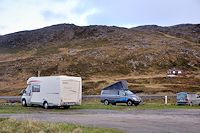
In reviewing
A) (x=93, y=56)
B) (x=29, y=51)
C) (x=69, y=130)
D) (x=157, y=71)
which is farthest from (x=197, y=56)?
(x=69, y=130)

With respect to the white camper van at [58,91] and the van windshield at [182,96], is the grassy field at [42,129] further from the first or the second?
the van windshield at [182,96]

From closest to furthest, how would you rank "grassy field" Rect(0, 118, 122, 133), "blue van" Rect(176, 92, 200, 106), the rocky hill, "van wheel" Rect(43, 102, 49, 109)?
"grassy field" Rect(0, 118, 122, 133)
"van wheel" Rect(43, 102, 49, 109)
"blue van" Rect(176, 92, 200, 106)
the rocky hill

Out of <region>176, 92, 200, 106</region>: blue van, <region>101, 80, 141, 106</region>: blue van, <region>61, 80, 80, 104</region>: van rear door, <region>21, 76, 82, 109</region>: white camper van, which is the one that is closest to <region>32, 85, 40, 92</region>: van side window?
<region>21, 76, 82, 109</region>: white camper van

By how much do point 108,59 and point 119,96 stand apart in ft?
107

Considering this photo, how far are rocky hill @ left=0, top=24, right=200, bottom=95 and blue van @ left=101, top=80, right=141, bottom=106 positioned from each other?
478 inches

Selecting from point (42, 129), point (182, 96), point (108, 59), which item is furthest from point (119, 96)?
point (108, 59)

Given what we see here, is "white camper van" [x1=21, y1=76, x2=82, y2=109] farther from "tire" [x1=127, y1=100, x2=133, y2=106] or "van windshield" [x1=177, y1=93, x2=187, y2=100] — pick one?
"van windshield" [x1=177, y1=93, x2=187, y2=100]

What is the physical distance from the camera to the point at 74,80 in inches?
1398

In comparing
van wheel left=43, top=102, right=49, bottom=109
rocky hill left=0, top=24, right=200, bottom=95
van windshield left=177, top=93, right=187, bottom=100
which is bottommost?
van wheel left=43, top=102, right=49, bottom=109

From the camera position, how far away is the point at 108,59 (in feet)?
245

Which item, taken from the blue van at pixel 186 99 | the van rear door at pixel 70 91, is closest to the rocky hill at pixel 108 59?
the blue van at pixel 186 99

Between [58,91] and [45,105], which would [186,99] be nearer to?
[58,91]

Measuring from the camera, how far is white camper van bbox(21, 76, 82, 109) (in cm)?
3472

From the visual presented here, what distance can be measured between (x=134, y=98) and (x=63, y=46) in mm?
51676
